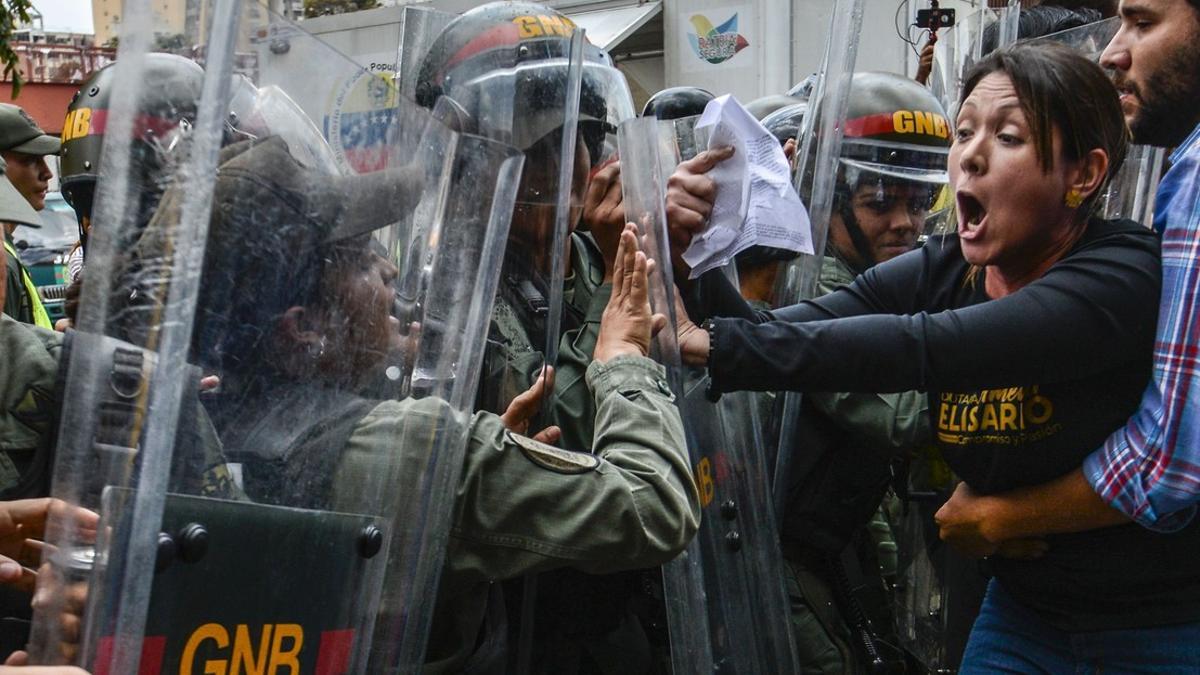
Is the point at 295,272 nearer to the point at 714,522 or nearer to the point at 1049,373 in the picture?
the point at 1049,373

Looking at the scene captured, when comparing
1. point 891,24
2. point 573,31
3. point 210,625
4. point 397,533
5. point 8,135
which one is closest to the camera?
point 210,625

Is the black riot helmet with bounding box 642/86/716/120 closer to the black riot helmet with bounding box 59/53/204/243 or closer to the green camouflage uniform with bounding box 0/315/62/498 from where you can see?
the green camouflage uniform with bounding box 0/315/62/498

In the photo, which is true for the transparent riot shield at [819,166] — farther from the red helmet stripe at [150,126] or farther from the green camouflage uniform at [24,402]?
the red helmet stripe at [150,126]

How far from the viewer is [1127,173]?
299cm

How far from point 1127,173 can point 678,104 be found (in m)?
1.36

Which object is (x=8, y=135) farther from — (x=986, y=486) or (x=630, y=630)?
(x=986, y=486)

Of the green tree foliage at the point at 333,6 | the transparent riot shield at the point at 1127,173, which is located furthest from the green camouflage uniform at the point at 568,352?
the green tree foliage at the point at 333,6

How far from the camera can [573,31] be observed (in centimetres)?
265

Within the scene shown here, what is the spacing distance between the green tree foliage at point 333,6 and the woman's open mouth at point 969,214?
1141 cm

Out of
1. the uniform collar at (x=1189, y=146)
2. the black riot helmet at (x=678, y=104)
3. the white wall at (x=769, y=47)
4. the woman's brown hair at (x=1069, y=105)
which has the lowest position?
the uniform collar at (x=1189, y=146)

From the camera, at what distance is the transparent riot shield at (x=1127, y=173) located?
2877 mm

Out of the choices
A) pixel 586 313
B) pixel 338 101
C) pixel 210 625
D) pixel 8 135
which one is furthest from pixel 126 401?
pixel 8 135

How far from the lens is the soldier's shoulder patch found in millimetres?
2074

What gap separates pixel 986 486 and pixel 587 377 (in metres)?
0.75
